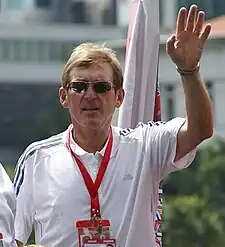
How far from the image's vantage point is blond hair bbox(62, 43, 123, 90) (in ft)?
10.1

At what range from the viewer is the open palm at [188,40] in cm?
292

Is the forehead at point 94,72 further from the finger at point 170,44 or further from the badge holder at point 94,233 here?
the badge holder at point 94,233

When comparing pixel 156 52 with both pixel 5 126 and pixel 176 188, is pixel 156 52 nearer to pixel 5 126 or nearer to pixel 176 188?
pixel 176 188

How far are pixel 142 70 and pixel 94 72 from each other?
41 centimetres

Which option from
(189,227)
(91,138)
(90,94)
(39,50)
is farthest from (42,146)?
(39,50)

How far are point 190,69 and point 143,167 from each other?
1.17ft

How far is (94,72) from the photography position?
10.1 feet

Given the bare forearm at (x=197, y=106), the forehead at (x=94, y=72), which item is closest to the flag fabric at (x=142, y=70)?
the forehead at (x=94, y=72)

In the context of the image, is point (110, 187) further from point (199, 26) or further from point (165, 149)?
point (199, 26)

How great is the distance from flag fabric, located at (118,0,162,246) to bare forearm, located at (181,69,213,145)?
0.48 metres

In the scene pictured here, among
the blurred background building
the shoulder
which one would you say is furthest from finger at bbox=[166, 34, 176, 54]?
the blurred background building

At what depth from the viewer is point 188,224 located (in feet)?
98.1

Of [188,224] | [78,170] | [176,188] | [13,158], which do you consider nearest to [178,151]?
[78,170]

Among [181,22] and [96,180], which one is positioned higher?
[181,22]
